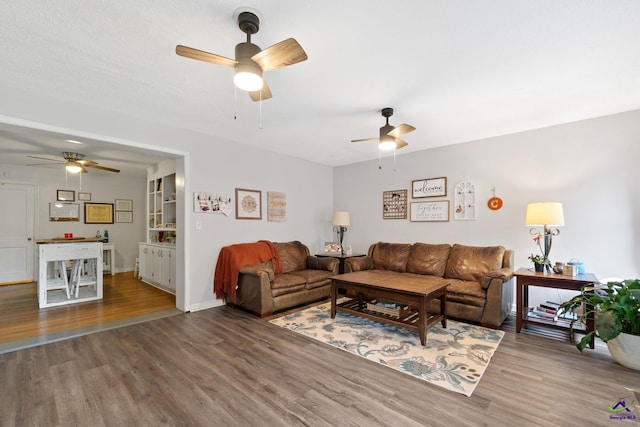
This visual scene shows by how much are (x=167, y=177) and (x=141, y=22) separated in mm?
4053

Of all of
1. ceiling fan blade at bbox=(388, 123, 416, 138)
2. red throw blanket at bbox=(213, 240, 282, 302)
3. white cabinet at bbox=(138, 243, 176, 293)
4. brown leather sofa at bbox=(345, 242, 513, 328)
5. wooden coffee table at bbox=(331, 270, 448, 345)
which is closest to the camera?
wooden coffee table at bbox=(331, 270, 448, 345)

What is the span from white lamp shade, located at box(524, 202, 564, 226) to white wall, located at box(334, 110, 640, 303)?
60 centimetres

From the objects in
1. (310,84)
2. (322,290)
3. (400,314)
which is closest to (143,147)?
(310,84)

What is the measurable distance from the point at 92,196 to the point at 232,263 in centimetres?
516

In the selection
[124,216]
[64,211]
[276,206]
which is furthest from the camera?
[124,216]

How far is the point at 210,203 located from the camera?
162 inches

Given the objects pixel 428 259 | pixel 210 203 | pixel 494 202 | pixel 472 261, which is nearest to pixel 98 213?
pixel 210 203

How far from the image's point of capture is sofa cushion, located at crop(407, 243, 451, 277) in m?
→ 4.22

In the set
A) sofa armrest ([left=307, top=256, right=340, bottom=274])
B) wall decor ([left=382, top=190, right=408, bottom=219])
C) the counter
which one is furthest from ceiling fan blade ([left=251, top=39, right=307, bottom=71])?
the counter

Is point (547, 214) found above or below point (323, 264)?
above

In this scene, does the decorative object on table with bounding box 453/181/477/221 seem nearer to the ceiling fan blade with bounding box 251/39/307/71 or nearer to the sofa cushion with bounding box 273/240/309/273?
the sofa cushion with bounding box 273/240/309/273

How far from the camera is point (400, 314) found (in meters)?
3.10

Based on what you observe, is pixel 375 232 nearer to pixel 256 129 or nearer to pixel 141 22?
pixel 256 129

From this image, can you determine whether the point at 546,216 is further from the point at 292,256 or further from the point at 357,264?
the point at 292,256
